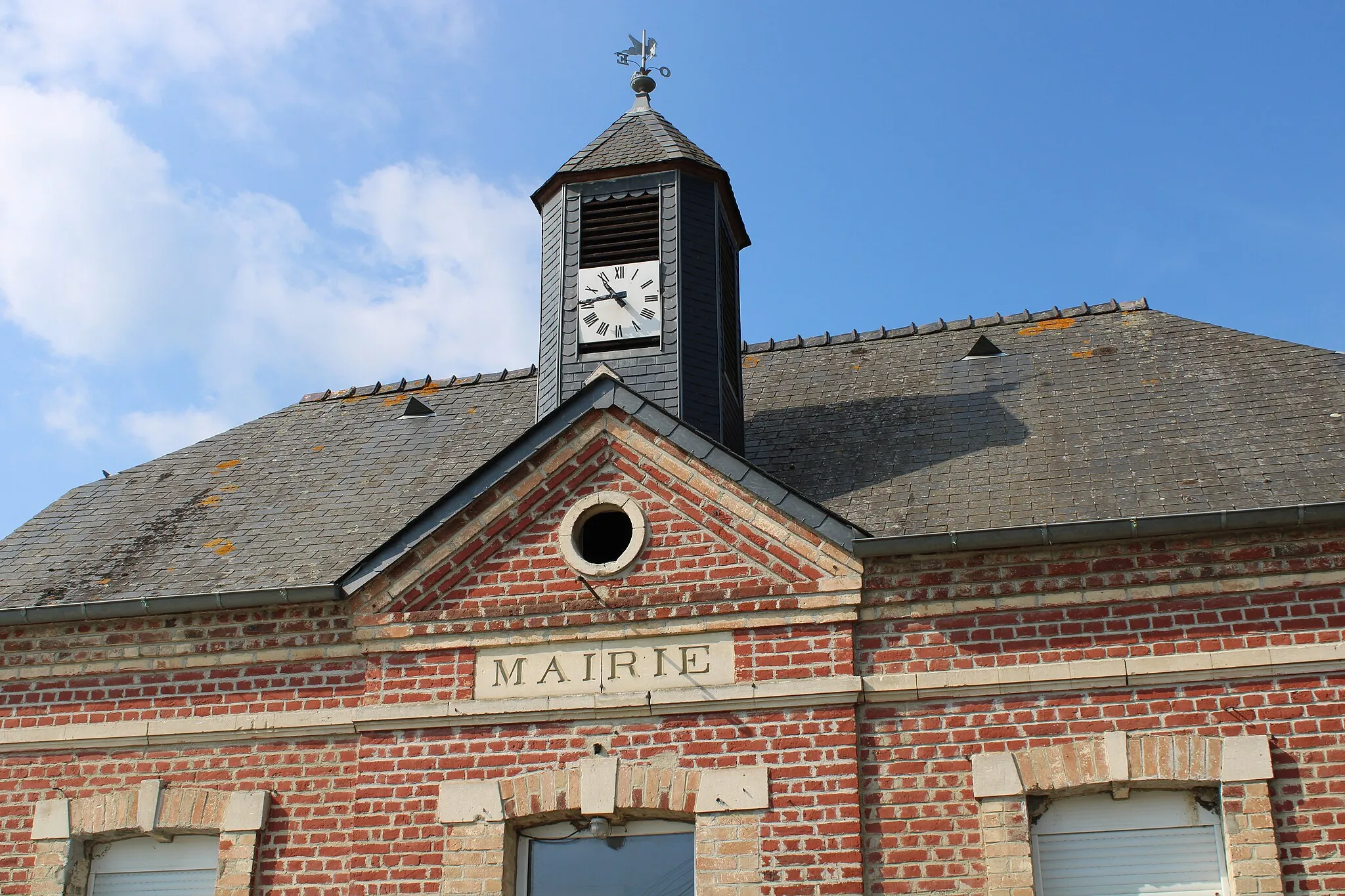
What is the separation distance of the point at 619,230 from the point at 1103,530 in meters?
5.23

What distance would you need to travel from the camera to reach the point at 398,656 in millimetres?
9500

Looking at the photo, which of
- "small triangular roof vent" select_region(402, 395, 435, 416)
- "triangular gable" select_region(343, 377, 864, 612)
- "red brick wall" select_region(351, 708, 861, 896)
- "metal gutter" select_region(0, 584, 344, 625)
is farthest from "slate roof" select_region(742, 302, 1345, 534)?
"metal gutter" select_region(0, 584, 344, 625)

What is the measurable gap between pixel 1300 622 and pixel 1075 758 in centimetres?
160

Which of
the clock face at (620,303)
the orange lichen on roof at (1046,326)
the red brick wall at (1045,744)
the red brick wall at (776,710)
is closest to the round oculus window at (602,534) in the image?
the red brick wall at (776,710)

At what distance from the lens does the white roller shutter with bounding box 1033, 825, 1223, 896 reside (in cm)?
819

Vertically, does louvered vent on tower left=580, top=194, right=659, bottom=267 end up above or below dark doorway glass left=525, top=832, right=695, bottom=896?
above

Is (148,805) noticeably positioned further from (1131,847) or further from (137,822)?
(1131,847)

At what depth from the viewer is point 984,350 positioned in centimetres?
1236

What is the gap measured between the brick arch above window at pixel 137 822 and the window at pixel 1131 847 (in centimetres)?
499

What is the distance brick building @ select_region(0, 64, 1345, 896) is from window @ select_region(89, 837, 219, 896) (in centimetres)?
2

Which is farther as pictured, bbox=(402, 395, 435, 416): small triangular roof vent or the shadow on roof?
bbox=(402, 395, 435, 416): small triangular roof vent

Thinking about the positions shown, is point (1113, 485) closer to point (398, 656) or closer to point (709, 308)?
point (709, 308)

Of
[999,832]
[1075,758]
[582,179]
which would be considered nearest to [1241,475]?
[1075,758]

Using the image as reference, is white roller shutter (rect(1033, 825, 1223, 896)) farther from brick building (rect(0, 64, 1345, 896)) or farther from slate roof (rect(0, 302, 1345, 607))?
slate roof (rect(0, 302, 1345, 607))
